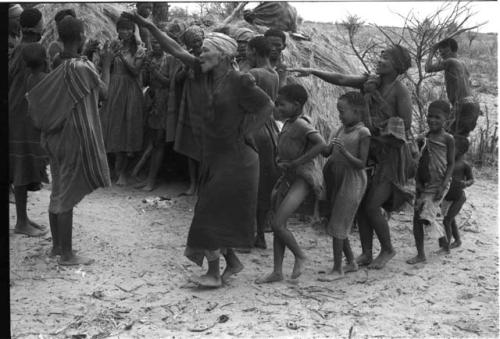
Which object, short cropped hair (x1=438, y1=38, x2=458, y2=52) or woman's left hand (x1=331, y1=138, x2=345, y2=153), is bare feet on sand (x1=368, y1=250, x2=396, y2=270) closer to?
woman's left hand (x1=331, y1=138, x2=345, y2=153)

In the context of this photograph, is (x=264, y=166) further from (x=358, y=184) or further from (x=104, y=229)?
(x=104, y=229)

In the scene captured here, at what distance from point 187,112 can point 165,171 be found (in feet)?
3.68

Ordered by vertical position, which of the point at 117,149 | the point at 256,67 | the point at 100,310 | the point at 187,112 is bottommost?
the point at 100,310

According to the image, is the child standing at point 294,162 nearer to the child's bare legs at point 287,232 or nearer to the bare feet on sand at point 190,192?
the child's bare legs at point 287,232

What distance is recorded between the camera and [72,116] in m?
5.02

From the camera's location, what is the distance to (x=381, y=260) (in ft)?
18.4

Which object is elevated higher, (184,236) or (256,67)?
(256,67)

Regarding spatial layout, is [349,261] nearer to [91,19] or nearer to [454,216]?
[454,216]

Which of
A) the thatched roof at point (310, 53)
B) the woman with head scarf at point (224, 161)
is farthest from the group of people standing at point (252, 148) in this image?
the thatched roof at point (310, 53)

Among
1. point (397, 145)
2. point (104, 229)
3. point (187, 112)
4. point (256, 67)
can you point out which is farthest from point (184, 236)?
point (397, 145)

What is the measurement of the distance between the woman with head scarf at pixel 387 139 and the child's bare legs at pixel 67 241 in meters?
2.28

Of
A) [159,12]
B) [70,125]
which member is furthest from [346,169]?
[159,12]

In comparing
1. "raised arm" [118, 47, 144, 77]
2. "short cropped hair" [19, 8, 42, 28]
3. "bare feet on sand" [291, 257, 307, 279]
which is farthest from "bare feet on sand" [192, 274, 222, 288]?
"raised arm" [118, 47, 144, 77]

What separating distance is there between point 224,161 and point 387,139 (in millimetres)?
1472
